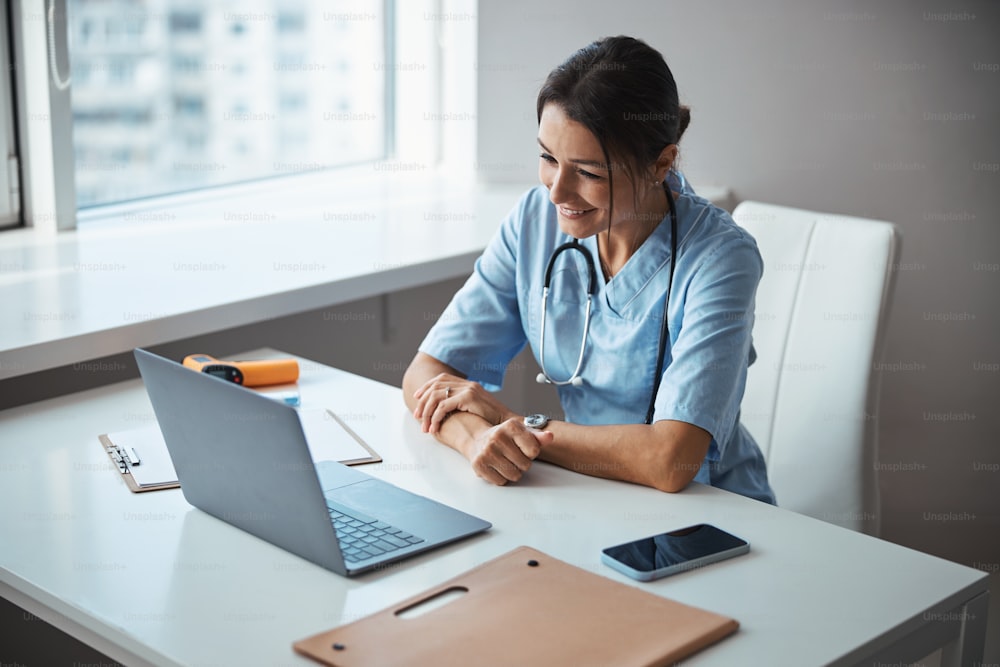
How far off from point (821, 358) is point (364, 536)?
90 centimetres

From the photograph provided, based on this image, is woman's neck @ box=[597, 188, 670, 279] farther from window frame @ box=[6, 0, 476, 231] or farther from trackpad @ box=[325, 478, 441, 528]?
window frame @ box=[6, 0, 476, 231]

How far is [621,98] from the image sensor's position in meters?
1.46

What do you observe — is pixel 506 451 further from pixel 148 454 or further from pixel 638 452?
pixel 148 454

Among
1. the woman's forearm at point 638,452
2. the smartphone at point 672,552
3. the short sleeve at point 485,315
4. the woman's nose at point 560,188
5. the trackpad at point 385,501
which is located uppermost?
the woman's nose at point 560,188

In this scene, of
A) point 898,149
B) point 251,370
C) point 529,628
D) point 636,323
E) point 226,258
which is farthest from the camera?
point 898,149

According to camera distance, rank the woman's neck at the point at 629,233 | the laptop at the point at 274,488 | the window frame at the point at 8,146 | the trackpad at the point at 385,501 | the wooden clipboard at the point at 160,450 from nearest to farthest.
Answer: the laptop at the point at 274,488, the trackpad at the point at 385,501, the wooden clipboard at the point at 160,450, the woman's neck at the point at 629,233, the window frame at the point at 8,146

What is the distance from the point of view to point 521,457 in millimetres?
1396

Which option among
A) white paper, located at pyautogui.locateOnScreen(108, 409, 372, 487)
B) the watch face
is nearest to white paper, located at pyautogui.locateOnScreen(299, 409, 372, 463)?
white paper, located at pyautogui.locateOnScreen(108, 409, 372, 487)

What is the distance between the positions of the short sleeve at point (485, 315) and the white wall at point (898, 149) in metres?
1.03

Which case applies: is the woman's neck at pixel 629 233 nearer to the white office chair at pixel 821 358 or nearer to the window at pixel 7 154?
the white office chair at pixel 821 358

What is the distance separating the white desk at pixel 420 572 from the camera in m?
1.04

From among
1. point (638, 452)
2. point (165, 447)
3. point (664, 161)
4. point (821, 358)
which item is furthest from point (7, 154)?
point (821, 358)

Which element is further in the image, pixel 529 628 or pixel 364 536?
pixel 364 536

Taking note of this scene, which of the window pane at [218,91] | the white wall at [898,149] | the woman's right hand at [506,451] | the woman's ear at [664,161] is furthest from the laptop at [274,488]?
the white wall at [898,149]
